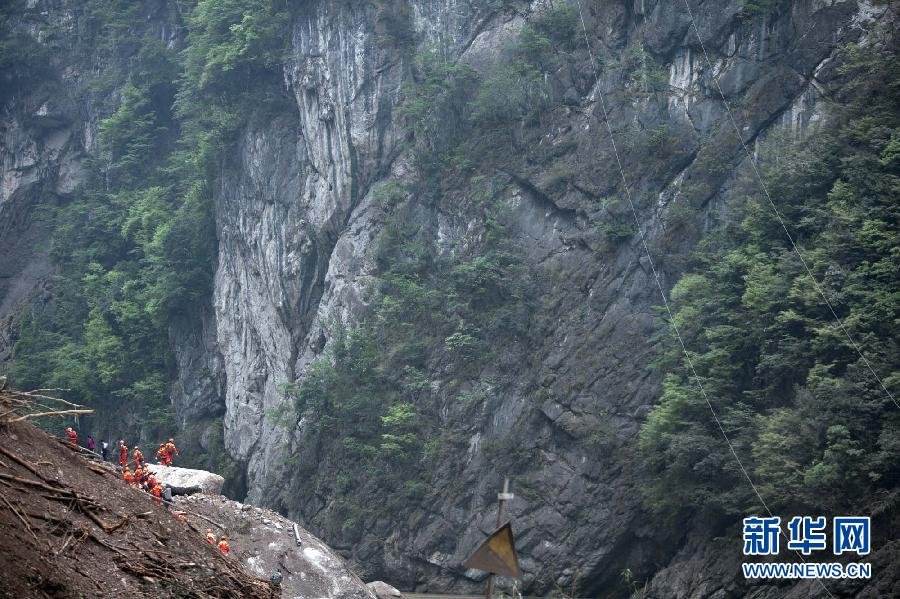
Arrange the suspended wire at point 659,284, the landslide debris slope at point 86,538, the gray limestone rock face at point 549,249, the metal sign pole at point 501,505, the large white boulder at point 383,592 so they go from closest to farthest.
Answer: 1. the metal sign pole at point 501,505
2. the landslide debris slope at point 86,538
3. the large white boulder at point 383,592
4. the suspended wire at point 659,284
5. the gray limestone rock face at point 549,249

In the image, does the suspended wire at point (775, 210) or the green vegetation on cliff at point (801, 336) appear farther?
the suspended wire at point (775, 210)

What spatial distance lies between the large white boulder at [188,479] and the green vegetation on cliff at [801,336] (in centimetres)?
850

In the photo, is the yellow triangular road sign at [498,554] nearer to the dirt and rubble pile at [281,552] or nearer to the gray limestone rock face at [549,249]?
the dirt and rubble pile at [281,552]

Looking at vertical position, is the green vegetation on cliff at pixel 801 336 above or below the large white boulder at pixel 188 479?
above

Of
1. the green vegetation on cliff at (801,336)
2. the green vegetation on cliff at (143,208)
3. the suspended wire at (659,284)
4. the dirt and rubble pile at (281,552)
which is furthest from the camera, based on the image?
the green vegetation on cliff at (143,208)

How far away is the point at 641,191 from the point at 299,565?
12487mm

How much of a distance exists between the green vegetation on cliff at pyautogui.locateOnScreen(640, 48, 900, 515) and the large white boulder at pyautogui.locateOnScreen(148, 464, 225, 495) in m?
8.50

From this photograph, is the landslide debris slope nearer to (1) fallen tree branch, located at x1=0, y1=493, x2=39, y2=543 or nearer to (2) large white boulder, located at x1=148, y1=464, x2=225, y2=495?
(1) fallen tree branch, located at x1=0, y1=493, x2=39, y2=543

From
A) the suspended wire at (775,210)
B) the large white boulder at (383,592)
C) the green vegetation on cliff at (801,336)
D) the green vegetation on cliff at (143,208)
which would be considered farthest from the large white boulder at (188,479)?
the green vegetation on cliff at (143,208)

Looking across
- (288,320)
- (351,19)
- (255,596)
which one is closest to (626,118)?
(351,19)

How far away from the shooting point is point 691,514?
61.0 ft

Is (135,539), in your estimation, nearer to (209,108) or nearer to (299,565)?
(299,565)

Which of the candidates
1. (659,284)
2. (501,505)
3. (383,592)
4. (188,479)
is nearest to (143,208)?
(188,479)

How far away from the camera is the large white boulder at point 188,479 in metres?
15.1
